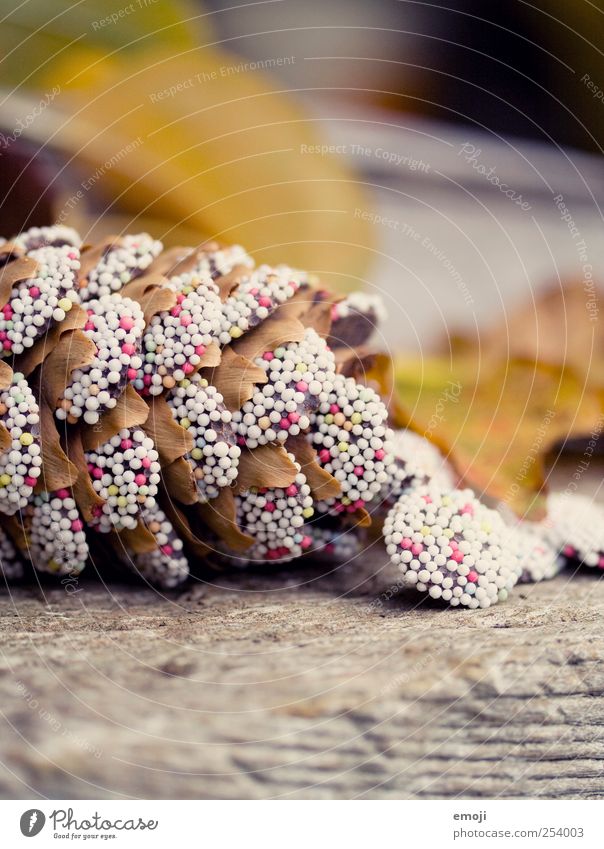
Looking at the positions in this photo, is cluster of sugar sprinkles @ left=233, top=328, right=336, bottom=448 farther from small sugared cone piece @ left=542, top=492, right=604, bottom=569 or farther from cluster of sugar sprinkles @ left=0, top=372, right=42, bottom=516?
small sugared cone piece @ left=542, top=492, right=604, bottom=569

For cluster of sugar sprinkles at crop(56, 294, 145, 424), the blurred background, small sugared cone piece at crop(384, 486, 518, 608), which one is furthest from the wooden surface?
the blurred background

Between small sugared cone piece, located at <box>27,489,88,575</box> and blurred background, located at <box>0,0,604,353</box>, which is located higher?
blurred background, located at <box>0,0,604,353</box>

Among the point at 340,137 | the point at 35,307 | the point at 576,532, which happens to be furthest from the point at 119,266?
the point at 340,137

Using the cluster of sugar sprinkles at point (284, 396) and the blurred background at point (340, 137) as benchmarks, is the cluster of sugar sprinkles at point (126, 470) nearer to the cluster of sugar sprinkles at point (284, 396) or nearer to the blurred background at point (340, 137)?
the cluster of sugar sprinkles at point (284, 396)

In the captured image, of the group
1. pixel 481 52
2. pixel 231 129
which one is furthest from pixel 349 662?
pixel 481 52

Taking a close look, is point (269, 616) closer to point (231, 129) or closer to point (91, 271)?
point (91, 271)

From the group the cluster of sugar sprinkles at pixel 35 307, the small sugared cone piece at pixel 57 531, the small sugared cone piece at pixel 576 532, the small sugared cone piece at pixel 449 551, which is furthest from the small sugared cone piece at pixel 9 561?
the small sugared cone piece at pixel 576 532

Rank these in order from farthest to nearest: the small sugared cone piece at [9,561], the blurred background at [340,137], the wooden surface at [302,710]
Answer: the blurred background at [340,137]
the small sugared cone piece at [9,561]
the wooden surface at [302,710]
